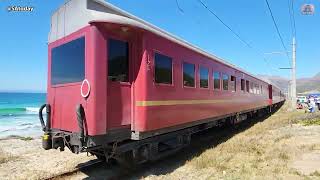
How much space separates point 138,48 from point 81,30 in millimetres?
1198

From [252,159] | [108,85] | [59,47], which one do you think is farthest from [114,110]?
[252,159]

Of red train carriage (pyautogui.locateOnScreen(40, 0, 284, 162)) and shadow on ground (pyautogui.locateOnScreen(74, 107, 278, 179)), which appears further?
shadow on ground (pyautogui.locateOnScreen(74, 107, 278, 179))

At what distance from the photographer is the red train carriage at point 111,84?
6.52 meters

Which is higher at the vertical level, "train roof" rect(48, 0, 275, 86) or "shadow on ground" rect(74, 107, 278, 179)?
"train roof" rect(48, 0, 275, 86)

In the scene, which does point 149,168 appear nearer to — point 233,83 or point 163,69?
point 163,69

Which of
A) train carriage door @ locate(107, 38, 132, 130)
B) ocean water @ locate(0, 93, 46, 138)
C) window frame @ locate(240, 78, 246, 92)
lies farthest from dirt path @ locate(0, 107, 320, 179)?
ocean water @ locate(0, 93, 46, 138)

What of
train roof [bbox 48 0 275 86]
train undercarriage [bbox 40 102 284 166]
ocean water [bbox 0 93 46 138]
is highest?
train roof [bbox 48 0 275 86]

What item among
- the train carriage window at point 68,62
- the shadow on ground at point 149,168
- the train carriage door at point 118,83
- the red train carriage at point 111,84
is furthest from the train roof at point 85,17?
the shadow on ground at point 149,168

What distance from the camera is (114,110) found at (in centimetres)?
684

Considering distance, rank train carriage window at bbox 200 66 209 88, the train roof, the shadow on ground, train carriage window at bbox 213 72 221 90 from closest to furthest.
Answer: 1. the train roof
2. the shadow on ground
3. train carriage window at bbox 200 66 209 88
4. train carriage window at bbox 213 72 221 90

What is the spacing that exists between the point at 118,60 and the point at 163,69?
1.37 meters

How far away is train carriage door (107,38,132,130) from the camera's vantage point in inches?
266

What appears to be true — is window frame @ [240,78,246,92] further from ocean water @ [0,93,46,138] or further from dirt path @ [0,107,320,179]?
ocean water @ [0,93,46,138]

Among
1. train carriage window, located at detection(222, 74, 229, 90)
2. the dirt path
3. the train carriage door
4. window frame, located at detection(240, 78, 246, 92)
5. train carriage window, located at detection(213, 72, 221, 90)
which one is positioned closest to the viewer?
the train carriage door
